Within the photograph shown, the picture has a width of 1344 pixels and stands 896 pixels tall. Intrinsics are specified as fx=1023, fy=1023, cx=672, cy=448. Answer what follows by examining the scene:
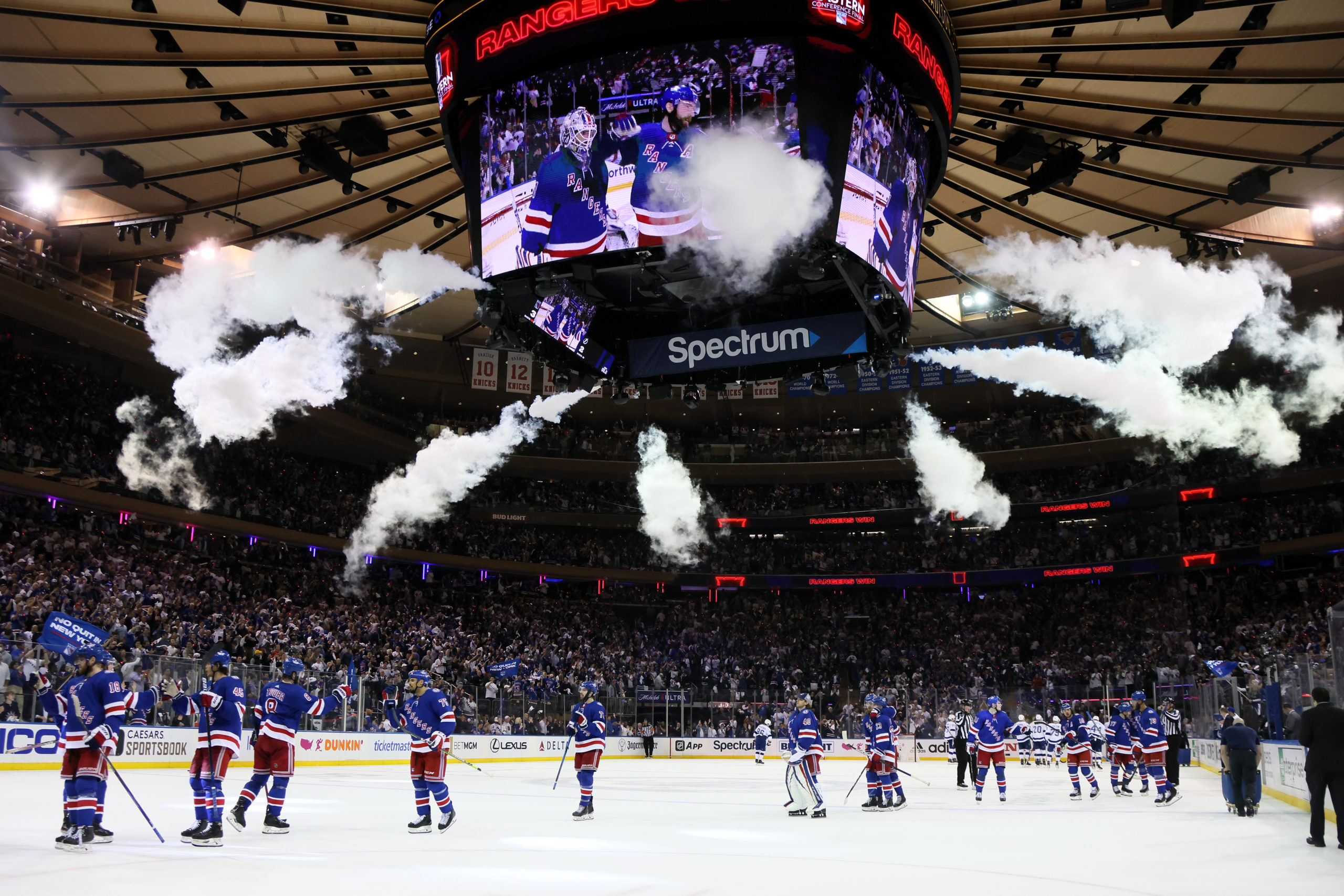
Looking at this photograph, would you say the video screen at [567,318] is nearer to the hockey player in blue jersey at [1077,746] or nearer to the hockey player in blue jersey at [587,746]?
the hockey player in blue jersey at [587,746]

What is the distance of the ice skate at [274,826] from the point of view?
37.8ft

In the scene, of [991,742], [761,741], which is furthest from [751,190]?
[761,741]

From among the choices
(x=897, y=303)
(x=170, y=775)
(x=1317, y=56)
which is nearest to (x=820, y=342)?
(x=897, y=303)

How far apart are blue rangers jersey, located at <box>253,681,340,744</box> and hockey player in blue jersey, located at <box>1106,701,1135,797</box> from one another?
52.3 feet

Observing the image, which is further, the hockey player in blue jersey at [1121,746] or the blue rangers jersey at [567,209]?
the hockey player in blue jersey at [1121,746]

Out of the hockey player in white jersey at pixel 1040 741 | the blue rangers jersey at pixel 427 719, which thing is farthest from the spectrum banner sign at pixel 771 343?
the hockey player in white jersey at pixel 1040 741

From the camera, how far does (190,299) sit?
27.7 meters

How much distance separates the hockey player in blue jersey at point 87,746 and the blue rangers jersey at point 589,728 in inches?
257

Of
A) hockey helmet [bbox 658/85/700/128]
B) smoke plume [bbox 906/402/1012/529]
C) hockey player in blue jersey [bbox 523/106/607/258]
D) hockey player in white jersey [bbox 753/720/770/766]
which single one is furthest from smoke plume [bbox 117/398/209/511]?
smoke plume [bbox 906/402/1012/529]

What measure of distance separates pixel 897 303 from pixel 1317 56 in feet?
24.9

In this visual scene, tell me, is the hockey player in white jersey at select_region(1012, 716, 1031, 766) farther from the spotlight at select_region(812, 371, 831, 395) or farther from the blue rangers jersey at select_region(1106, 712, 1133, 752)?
the spotlight at select_region(812, 371, 831, 395)

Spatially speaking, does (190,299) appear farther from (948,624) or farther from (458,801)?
(948,624)

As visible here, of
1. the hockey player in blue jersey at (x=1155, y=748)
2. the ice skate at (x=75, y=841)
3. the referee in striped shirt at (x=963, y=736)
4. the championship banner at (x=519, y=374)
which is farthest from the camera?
the championship banner at (x=519, y=374)

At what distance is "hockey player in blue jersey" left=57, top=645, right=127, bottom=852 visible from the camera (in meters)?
9.62
